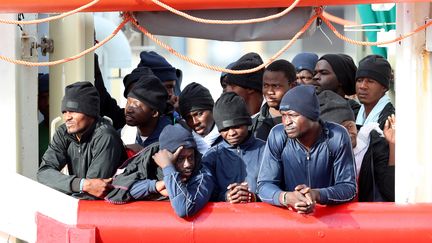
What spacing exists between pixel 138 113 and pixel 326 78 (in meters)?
1.70

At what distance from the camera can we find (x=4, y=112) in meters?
5.37

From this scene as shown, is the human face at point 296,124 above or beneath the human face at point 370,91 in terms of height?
beneath

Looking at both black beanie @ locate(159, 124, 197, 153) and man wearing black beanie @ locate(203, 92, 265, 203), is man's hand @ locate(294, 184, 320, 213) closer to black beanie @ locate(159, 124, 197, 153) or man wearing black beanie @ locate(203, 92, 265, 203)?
man wearing black beanie @ locate(203, 92, 265, 203)

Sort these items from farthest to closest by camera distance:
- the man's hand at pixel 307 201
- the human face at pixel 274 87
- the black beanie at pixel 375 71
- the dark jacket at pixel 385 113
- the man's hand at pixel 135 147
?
the black beanie at pixel 375 71, the dark jacket at pixel 385 113, the human face at pixel 274 87, the man's hand at pixel 135 147, the man's hand at pixel 307 201

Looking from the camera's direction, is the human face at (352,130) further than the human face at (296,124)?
Yes

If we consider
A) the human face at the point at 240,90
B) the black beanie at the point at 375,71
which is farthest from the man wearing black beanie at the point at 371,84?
the human face at the point at 240,90

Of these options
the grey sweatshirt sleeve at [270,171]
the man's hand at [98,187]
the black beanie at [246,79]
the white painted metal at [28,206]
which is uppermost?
the black beanie at [246,79]

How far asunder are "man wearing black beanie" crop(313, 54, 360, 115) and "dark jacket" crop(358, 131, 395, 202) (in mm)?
1368

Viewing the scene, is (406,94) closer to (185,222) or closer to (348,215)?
(348,215)

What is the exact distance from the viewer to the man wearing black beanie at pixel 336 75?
7.14 metres

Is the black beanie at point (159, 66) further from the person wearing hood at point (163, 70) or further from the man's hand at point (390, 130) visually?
the man's hand at point (390, 130)

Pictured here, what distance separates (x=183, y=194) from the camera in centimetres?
502

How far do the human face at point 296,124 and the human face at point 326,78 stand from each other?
2012 mm

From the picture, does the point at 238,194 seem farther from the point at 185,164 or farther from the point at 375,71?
the point at 375,71
